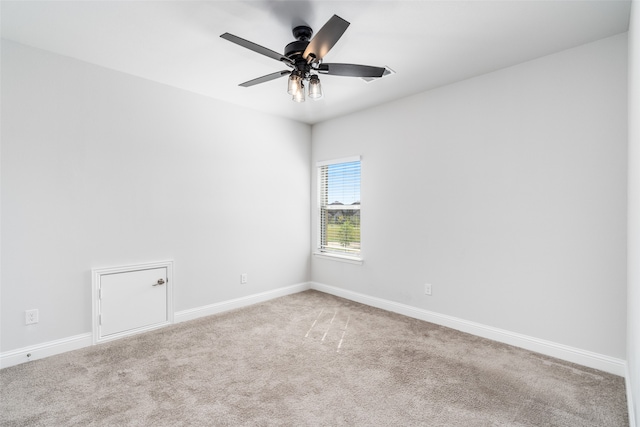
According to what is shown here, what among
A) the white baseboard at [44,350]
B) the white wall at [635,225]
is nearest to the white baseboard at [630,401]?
the white wall at [635,225]

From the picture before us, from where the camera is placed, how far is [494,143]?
303 centimetres

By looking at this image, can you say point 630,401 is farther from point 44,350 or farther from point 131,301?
point 44,350

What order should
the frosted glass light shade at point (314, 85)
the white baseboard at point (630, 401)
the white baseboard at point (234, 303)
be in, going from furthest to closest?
the white baseboard at point (234, 303) → the frosted glass light shade at point (314, 85) → the white baseboard at point (630, 401)

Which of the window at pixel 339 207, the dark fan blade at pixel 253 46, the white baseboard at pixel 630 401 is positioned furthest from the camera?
the window at pixel 339 207

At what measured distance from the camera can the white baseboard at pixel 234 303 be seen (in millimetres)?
3574

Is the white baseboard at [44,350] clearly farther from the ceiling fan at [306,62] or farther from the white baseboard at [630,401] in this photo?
the white baseboard at [630,401]

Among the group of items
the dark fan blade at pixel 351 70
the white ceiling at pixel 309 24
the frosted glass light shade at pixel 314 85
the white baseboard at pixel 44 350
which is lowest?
the white baseboard at pixel 44 350

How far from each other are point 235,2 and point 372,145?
2.45 meters

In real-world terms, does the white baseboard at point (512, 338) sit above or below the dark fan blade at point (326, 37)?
below

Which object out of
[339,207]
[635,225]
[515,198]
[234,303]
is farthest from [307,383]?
[339,207]

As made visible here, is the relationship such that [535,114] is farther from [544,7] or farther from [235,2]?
[235,2]

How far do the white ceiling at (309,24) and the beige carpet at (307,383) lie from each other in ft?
8.58

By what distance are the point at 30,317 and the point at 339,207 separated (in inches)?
139

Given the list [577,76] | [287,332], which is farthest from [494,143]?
[287,332]
